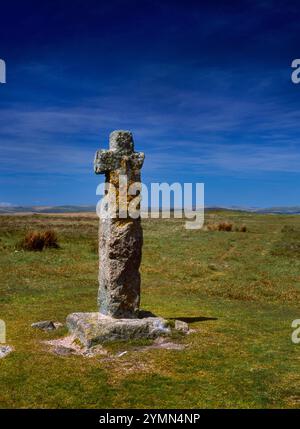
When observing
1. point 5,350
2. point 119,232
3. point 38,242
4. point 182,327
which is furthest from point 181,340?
point 38,242

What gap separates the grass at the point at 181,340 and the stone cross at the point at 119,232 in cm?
182

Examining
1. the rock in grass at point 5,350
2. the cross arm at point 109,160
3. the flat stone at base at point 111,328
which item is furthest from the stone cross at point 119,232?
the rock in grass at point 5,350

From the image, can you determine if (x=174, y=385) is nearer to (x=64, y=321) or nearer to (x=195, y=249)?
(x=64, y=321)

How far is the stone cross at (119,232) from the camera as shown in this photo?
50.0ft

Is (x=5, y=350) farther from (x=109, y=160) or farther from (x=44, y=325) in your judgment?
(x=109, y=160)

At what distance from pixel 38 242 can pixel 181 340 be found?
21.6 metres

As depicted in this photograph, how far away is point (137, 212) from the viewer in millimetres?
15484

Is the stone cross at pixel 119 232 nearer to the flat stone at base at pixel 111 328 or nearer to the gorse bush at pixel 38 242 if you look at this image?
the flat stone at base at pixel 111 328

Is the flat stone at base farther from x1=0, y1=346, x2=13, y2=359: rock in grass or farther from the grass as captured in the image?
x1=0, y1=346, x2=13, y2=359: rock in grass

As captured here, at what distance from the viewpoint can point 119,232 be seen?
50.1 ft

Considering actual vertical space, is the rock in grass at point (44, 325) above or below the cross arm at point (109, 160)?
below
